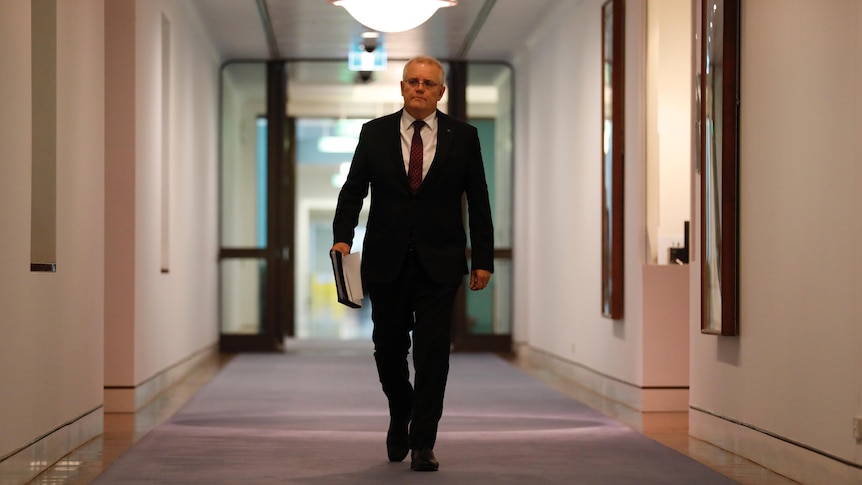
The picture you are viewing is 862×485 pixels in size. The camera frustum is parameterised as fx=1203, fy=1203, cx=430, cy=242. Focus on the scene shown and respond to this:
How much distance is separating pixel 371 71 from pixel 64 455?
8.56 m

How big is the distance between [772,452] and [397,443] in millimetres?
1502

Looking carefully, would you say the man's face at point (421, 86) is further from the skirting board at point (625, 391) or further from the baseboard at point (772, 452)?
the skirting board at point (625, 391)

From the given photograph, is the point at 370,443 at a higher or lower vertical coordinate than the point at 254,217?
lower

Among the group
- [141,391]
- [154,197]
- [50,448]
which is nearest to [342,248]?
[50,448]

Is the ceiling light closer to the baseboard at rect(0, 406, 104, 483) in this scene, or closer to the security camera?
the security camera

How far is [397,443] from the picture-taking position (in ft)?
15.7

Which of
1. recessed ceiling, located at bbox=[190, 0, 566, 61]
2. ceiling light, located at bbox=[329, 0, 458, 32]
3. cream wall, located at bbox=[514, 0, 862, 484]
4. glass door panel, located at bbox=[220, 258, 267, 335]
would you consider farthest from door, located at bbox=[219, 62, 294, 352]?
cream wall, located at bbox=[514, 0, 862, 484]

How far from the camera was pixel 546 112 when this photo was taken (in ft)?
35.2

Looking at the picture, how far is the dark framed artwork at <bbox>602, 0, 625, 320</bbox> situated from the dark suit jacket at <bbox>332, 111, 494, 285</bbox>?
320 cm

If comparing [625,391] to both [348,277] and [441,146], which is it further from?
[348,277]

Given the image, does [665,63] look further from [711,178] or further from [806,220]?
[806,220]

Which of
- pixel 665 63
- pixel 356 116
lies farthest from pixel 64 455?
pixel 356 116

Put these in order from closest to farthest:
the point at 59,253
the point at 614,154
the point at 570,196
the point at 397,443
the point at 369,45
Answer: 1. the point at 397,443
2. the point at 59,253
3. the point at 614,154
4. the point at 570,196
5. the point at 369,45

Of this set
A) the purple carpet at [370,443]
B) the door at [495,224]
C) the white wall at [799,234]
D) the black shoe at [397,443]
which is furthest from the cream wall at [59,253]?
the door at [495,224]
